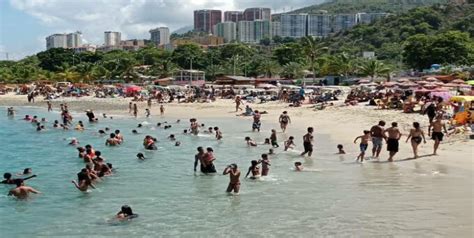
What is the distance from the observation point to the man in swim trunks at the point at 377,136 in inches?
646

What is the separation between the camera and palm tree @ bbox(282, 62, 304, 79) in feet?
240

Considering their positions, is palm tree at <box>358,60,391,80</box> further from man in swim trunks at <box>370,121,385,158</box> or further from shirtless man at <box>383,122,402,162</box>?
shirtless man at <box>383,122,402,162</box>

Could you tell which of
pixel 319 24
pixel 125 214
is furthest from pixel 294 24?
pixel 125 214

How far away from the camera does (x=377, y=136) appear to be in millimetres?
16641

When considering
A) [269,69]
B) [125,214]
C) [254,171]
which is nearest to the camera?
[125,214]

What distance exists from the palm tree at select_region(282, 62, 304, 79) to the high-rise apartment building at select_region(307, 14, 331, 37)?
377ft

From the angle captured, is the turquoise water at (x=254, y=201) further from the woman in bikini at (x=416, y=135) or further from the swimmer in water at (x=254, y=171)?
the woman in bikini at (x=416, y=135)

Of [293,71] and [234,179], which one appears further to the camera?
[293,71]

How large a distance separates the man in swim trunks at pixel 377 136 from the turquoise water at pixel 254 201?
2.71 feet

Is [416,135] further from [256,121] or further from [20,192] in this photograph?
[256,121]

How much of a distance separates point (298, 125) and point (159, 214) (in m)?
17.7

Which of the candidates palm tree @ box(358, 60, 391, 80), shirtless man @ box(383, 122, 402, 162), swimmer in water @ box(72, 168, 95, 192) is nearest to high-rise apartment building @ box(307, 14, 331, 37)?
palm tree @ box(358, 60, 391, 80)

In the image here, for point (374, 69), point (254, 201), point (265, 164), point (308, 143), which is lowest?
point (254, 201)

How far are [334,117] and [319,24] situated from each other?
166292 millimetres
